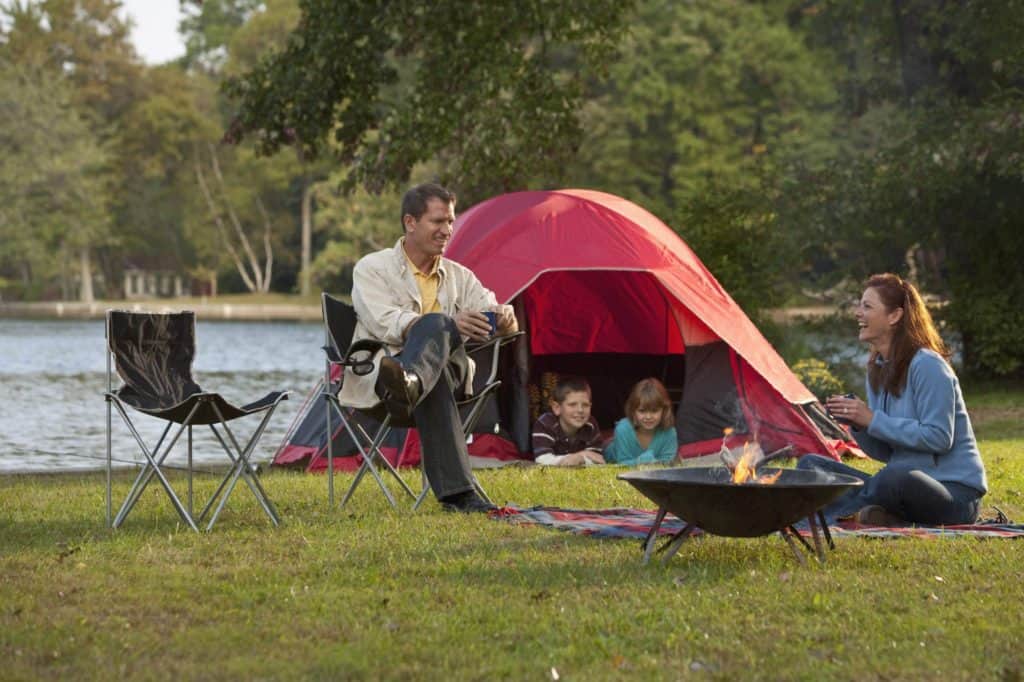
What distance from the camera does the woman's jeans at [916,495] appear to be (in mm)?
5539

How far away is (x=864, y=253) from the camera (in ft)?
49.6

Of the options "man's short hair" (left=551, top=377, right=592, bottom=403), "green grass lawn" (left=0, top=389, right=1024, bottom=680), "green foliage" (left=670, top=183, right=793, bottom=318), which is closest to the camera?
"green grass lawn" (left=0, top=389, right=1024, bottom=680)

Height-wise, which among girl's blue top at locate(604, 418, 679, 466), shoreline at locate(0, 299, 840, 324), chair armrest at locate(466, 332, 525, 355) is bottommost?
shoreline at locate(0, 299, 840, 324)

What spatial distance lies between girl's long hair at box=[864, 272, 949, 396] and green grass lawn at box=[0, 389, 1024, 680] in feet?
2.00

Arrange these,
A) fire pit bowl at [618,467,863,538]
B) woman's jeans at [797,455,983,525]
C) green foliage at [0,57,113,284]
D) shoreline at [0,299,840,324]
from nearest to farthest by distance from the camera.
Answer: fire pit bowl at [618,467,863,538], woman's jeans at [797,455,983,525], shoreline at [0,299,840,324], green foliage at [0,57,113,284]

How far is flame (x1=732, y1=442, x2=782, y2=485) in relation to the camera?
487 centimetres

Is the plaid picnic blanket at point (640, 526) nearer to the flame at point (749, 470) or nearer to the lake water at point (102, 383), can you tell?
the flame at point (749, 470)

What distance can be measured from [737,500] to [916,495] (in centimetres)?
123

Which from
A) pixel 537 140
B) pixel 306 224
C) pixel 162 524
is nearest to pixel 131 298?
pixel 306 224

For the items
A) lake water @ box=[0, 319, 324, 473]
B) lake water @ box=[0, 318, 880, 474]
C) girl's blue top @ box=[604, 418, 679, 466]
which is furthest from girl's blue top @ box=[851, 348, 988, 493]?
lake water @ box=[0, 318, 880, 474]

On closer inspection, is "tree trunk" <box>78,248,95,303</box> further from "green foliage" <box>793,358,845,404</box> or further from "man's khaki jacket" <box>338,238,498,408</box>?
"man's khaki jacket" <box>338,238,498,408</box>

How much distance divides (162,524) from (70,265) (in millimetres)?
52572

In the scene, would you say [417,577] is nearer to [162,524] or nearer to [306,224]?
[162,524]

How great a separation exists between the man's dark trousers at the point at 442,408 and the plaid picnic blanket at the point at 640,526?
9.7 inches
